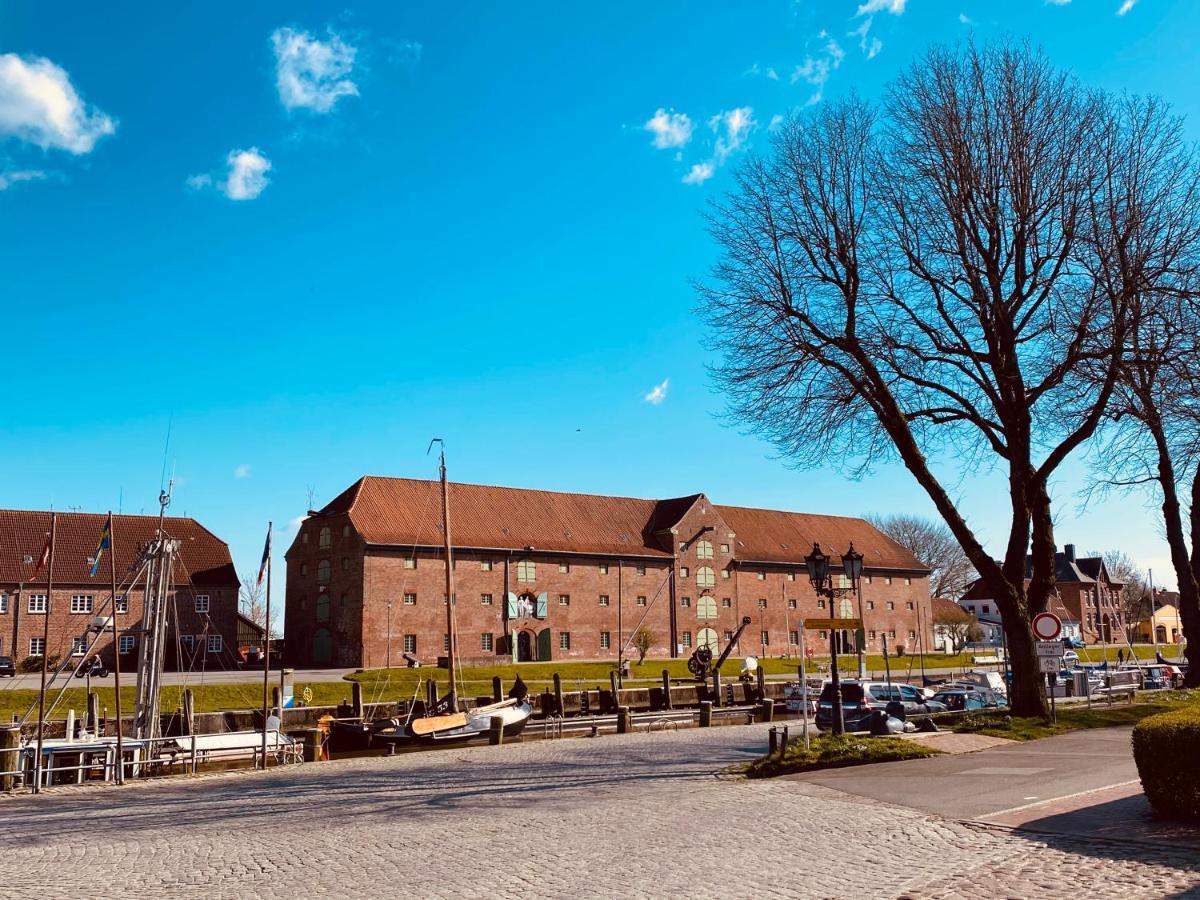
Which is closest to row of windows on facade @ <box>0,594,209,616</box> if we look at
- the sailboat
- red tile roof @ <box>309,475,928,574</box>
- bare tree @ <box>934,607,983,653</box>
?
red tile roof @ <box>309,475,928,574</box>

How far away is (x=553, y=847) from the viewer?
12.2 meters

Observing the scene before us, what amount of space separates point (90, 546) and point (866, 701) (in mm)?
49712

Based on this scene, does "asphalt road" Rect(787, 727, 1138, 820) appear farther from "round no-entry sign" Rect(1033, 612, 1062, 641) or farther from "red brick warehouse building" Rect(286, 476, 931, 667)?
"red brick warehouse building" Rect(286, 476, 931, 667)

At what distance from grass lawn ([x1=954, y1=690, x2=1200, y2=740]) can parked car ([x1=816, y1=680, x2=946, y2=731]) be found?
551 cm

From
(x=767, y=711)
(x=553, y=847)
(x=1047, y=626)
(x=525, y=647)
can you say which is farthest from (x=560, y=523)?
(x=553, y=847)

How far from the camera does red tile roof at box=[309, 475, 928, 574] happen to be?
64125mm

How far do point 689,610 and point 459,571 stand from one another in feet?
61.4

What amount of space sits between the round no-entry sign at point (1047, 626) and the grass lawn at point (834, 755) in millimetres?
4732

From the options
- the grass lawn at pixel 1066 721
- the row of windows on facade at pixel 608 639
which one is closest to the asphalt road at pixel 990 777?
the grass lawn at pixel 1066 721

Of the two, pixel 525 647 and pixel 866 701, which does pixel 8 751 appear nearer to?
pixel 866 701

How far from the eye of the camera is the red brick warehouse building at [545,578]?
201ft

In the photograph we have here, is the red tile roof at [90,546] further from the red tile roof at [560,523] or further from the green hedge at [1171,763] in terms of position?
the green hedge at [1171,763]

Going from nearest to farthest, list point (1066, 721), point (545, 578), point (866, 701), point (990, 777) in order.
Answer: point (990, 777), point (1066, 721), point (866, 701), point (545, 578)

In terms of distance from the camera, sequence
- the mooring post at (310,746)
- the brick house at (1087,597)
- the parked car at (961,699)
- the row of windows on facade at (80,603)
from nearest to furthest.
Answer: the mooring post at (310,746) < the parked car at (961,699) < the row of windows on facade at (80,603) < the brick house at (1087,597)
